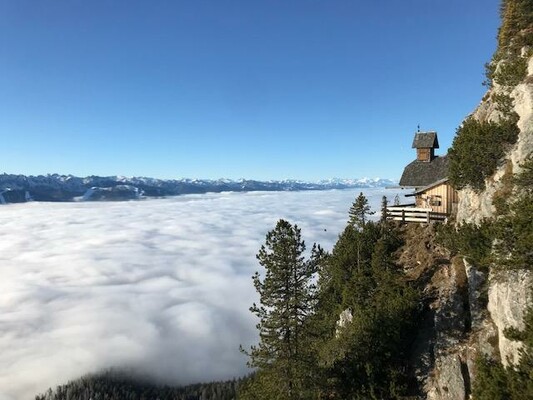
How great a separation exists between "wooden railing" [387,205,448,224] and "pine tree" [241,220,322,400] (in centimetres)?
1670

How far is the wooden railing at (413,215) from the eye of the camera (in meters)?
36.8

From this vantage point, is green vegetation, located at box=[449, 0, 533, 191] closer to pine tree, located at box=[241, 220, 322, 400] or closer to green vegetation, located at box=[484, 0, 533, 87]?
green vegetation, located at box=[484, 0, 533, 87]

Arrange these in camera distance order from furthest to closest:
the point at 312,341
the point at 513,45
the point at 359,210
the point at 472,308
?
the point at 359,210
the point at 513,45
the point at 312,341
the point at 472,308

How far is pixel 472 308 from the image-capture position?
2378 centimetres

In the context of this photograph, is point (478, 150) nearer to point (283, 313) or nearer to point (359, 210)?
point (283, 313)

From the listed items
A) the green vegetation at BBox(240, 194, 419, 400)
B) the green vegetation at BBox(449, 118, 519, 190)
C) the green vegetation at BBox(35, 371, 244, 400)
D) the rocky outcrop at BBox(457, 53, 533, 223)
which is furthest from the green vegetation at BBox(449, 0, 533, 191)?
the green vegetation at BBox(35, 371, 244, 400)

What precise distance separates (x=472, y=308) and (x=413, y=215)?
52.0ft

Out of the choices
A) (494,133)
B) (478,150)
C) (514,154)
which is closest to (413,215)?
(478,150)

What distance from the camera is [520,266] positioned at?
57.6ft

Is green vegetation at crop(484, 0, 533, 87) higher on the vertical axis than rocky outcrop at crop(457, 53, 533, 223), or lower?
higher

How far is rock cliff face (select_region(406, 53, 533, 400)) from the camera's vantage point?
19.3m

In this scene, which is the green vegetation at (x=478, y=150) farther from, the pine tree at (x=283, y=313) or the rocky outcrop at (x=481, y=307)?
the pine tree at (x=283, y=313)

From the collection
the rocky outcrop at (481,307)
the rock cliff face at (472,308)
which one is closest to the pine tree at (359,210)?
the rock cliff face at (472,308)

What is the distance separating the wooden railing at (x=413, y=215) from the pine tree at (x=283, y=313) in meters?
16.7
